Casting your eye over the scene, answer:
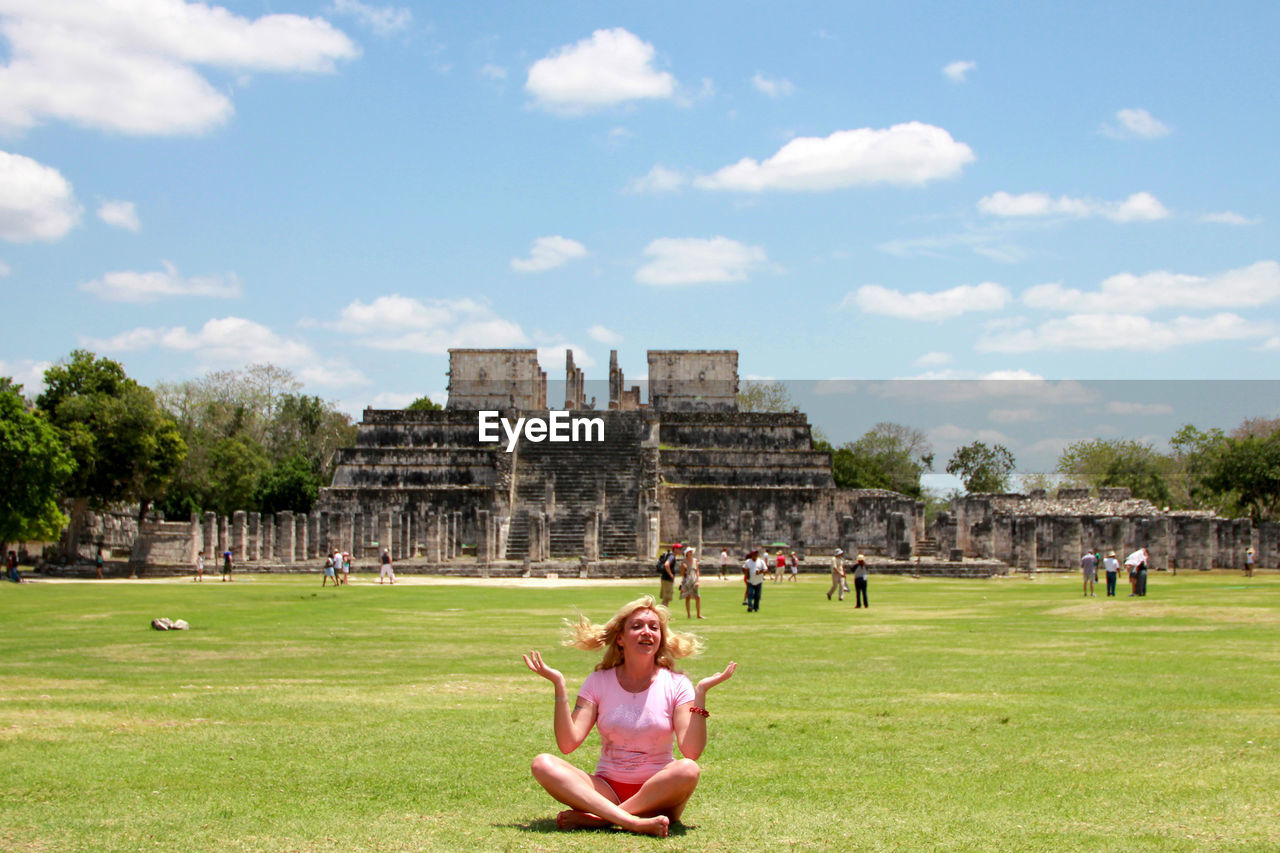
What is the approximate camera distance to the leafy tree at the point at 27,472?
123ft

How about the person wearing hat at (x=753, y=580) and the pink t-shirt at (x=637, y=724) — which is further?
the person wearing hat at (x=753, y=580)

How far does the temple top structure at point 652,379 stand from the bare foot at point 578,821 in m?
61.7

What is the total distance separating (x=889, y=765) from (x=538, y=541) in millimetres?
35991

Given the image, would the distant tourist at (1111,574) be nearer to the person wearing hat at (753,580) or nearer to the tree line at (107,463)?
the person wearing hat at (753,580)

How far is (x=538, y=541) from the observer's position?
43.9 meters

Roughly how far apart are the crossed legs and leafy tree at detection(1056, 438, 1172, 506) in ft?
242

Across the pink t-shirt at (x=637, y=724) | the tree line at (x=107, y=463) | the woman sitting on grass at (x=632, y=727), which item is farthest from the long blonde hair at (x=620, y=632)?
the tree line at (x=107, y=463)

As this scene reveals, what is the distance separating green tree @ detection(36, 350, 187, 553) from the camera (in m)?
43.1

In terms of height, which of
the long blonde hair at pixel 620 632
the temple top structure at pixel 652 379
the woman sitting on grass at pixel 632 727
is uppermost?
the temple top structure at pixel 652 379

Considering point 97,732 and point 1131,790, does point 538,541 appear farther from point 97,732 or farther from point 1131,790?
point 1131,790

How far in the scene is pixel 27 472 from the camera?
125 feet

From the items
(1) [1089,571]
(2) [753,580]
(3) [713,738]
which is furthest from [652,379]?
(3) [713,738]

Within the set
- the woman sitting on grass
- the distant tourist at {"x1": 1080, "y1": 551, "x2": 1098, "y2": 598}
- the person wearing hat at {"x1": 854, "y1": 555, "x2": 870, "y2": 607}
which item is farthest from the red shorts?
the distant tourist at {"x1": 1080, "y1": 551, "x2": 1098, "y2": 598}

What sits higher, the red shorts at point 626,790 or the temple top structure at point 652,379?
the temple top structure at point 652,379
